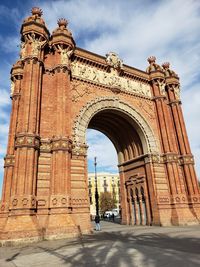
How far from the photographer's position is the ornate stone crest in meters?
21.5

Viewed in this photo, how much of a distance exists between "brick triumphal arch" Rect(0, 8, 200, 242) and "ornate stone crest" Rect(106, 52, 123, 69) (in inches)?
4.1

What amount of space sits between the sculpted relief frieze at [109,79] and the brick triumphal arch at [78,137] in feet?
0.34

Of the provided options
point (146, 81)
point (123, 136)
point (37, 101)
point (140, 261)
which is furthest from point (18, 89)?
point (140, 261)

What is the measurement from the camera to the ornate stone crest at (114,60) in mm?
21547

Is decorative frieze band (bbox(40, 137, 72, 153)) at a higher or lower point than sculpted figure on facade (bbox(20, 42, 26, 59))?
lower

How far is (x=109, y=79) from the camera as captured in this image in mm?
21109

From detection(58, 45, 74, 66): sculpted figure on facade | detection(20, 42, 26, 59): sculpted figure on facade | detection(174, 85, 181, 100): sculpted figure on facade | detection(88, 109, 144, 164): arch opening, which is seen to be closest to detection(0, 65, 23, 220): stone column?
detection(20, 42, 26, 59): sculpted figure on facade

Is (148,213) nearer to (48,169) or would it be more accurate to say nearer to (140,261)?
(48,169)

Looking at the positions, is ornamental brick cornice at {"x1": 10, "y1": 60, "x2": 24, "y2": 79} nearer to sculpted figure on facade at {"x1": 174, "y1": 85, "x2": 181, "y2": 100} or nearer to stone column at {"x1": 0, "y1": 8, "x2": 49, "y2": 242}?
stone column at {"x1": 0, "y1": 8, "x2": 49, "y2": 242}

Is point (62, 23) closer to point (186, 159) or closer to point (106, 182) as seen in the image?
point (186, 159)

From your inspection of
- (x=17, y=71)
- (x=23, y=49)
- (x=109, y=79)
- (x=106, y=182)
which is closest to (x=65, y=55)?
(x=23, y=49)

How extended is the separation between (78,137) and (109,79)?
7090 mm

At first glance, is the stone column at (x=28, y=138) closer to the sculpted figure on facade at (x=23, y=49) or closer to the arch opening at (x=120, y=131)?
the sculpted figure on facade at (x=23, y=49)

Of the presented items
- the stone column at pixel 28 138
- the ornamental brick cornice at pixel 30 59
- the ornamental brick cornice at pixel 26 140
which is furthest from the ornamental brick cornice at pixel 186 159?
the ornamental brick cornice at pixel 30 59
